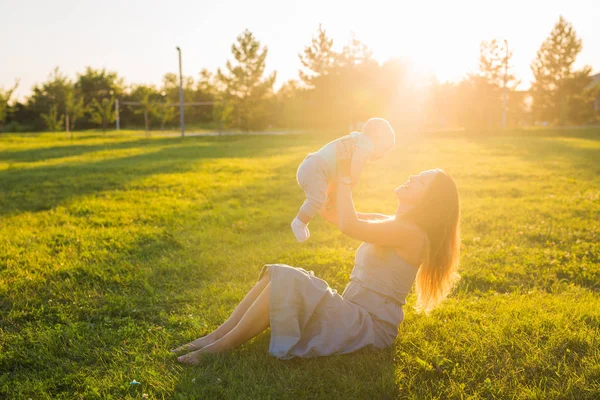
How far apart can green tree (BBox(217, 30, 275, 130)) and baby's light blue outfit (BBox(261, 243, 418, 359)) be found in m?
35.3

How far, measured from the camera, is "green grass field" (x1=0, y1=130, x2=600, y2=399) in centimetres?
342

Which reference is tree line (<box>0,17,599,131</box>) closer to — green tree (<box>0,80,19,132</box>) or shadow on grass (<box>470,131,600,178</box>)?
green tree (<box>0,80,19,132</box>)

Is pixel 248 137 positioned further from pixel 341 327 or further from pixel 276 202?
pixel 341 327

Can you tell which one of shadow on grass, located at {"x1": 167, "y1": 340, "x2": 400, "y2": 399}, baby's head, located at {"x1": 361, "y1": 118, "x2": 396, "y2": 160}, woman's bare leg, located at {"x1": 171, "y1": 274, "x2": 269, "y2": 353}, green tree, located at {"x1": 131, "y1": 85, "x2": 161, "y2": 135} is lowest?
shadow on grass, located at {"x1": 167, "y1": 340, "x2": 400, "y2": 399}

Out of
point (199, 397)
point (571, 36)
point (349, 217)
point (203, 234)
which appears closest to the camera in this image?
point (199, 397)

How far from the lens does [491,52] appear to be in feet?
151

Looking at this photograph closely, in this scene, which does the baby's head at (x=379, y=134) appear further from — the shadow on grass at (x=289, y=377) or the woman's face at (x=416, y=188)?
the shadow on grass at (x=289, y=377)

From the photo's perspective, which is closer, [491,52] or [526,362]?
[526,362]

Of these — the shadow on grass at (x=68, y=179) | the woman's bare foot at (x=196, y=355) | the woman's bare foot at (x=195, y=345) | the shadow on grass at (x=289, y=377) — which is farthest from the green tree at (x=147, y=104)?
the shadow on grass at (x=289, y=377)

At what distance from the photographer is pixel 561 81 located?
44.4 metres

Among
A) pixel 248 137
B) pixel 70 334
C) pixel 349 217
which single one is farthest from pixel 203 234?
pixel 248 137

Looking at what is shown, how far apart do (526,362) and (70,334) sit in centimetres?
366

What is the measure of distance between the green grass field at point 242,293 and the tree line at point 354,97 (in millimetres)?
28234

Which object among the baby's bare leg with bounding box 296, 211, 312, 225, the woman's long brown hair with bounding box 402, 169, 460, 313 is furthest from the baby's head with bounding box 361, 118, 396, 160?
the baby's bare leg with bounding box 296, 211, 312, 225
